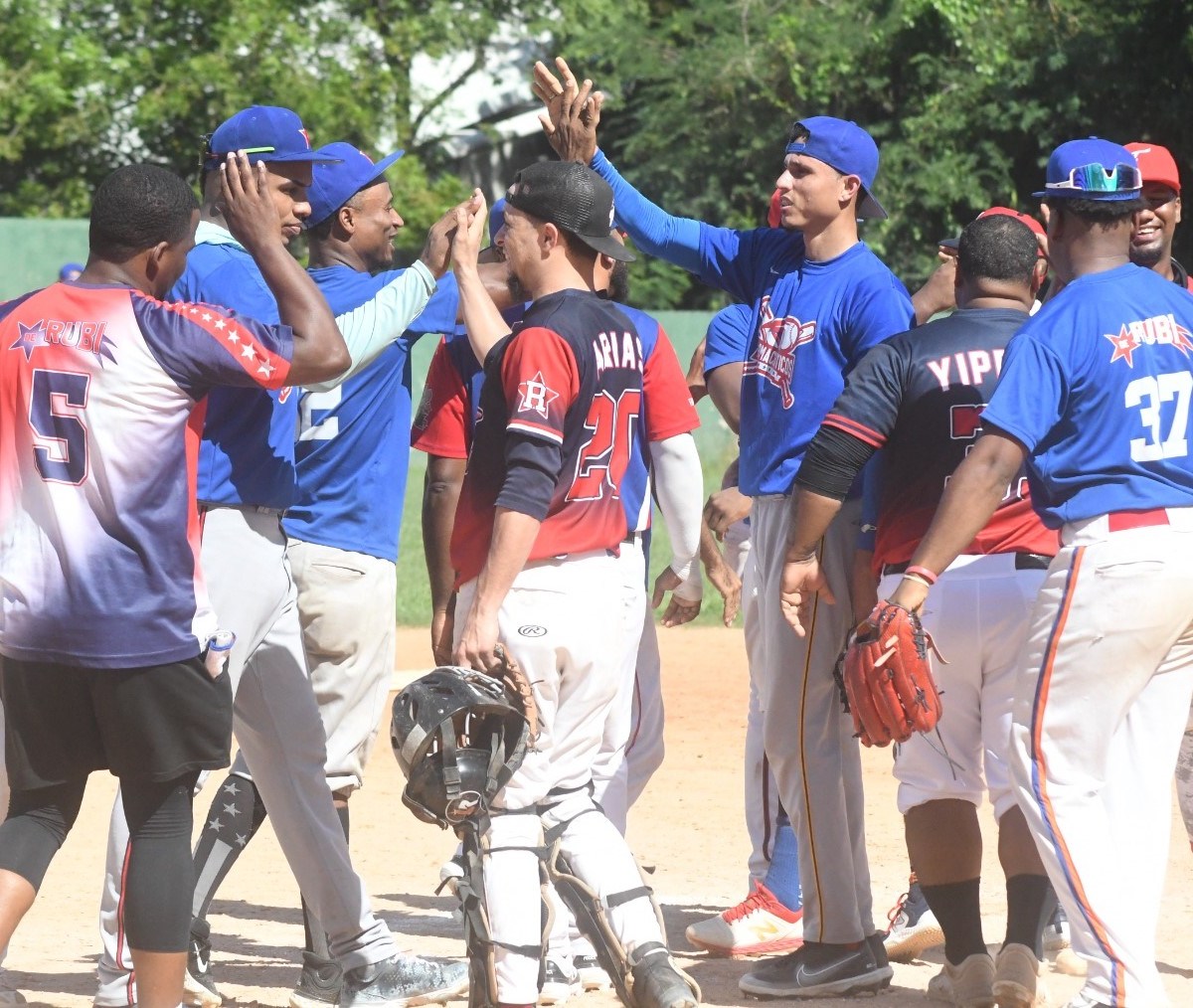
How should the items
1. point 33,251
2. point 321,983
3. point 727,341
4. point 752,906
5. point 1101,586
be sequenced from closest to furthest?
point 1101,586, point 321,983, point 752,906, point 727,341, point 33,251

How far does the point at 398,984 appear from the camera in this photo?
15.5 feet

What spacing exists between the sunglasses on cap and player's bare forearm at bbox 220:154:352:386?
1.90 m

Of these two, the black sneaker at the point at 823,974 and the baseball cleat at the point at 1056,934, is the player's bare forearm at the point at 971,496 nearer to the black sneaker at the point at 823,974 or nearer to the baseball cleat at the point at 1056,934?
the black sneaker at the point at 823,974

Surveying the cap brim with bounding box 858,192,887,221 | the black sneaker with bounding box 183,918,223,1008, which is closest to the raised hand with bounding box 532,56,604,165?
the cap brim with bounding box 858,192,887,221

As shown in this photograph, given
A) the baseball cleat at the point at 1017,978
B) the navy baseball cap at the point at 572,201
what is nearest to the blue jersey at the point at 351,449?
the navy baseball cap at the point at 572,201

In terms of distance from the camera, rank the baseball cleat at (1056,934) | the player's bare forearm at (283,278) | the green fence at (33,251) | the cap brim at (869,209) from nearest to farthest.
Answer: the player's bare forearm at (283,278), the cap brim at (869,209), the baseball cleat at (1056,934), the green fence at (33,251)

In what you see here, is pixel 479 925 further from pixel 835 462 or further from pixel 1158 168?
pixel 1158 168

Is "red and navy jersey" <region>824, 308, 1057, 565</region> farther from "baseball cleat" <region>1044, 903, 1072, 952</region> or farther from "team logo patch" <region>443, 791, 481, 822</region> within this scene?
"baseball cleat" <region>1044, 903, 1072, 952</region>

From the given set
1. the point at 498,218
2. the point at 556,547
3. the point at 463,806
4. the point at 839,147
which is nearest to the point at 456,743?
the point at 463,806

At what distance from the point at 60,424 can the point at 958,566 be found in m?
2.45

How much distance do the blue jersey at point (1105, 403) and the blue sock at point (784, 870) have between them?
1.98 m

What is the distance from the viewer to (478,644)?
4.14 m

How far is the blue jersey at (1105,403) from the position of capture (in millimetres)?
4020

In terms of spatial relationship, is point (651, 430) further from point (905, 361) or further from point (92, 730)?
point (92, 730)
